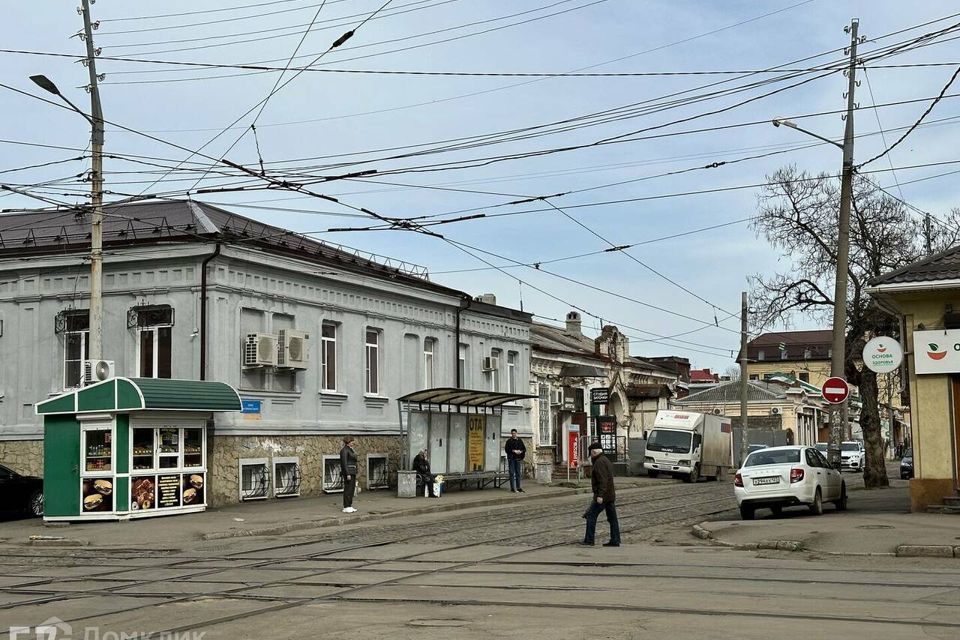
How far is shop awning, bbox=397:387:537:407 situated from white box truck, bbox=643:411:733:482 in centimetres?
1400

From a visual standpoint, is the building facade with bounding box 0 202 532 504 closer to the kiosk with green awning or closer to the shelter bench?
the shelter bench

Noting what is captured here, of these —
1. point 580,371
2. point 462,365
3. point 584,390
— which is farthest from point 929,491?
point 584,390

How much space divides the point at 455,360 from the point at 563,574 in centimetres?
2540

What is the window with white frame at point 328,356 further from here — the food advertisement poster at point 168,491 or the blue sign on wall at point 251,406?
the food advertisement poster at point 168,491

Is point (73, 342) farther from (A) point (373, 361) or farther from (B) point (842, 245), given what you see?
(B) point (842, 245)

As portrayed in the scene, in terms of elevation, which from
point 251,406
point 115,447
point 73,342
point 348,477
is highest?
point 73,342

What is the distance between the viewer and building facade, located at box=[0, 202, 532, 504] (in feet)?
95.2

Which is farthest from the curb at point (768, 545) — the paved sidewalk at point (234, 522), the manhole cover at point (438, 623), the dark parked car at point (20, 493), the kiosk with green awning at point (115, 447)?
the dark parked car at point (20, 493)

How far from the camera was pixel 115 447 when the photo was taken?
81.7ft

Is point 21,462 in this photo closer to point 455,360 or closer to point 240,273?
point 240,273

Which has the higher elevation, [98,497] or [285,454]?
[285,454]

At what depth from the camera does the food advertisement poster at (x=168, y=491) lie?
25938 mm

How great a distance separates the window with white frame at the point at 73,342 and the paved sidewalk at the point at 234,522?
4.83 meters

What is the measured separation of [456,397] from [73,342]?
1095cm
